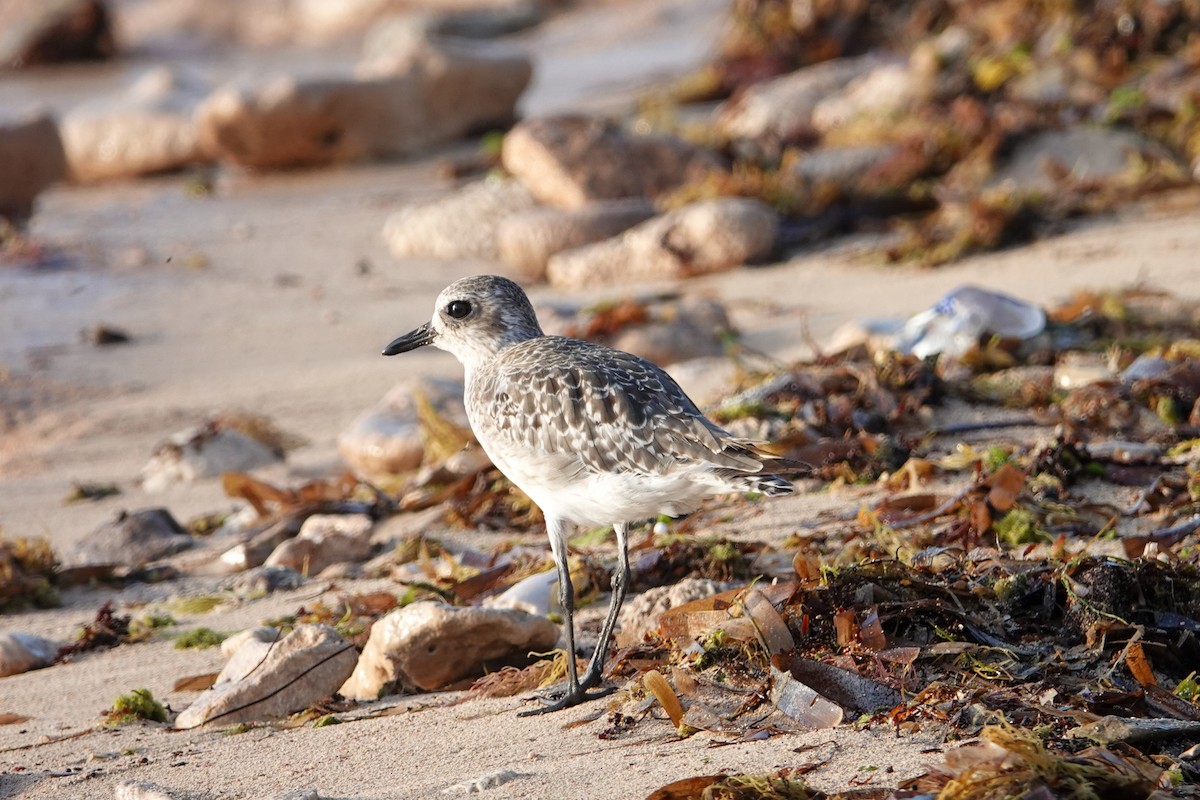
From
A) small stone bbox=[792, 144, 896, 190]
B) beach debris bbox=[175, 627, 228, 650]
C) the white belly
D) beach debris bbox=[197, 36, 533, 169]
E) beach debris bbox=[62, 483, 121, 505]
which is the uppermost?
beach debris bbox=[197, 36, 533, 169]

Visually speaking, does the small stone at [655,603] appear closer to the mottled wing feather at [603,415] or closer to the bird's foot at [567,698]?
the bird's foot at [567,698]

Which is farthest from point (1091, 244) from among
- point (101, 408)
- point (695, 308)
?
point (101, 408)

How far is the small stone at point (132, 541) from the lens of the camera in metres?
6.52

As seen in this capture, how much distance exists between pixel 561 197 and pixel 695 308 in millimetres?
3394

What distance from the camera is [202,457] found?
7707 millimetres

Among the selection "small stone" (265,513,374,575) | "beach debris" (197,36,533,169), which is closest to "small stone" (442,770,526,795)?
"small stone" (265,513,374,575)

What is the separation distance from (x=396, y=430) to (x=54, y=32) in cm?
2018

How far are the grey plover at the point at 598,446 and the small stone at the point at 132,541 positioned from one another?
2.45 metres

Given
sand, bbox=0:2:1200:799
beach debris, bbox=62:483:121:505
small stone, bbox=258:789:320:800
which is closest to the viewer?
small stone, bbox=258:789:320:800

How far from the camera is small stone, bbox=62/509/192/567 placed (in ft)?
21.4

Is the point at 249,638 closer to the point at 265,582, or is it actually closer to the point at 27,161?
the point at 265,582

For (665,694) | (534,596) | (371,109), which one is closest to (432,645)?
(534,596)

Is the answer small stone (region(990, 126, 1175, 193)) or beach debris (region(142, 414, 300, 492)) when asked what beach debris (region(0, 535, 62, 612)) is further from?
small stone (region(990, 126, 1175, 193))

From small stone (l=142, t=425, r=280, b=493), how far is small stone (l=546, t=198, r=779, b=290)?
349 cm
